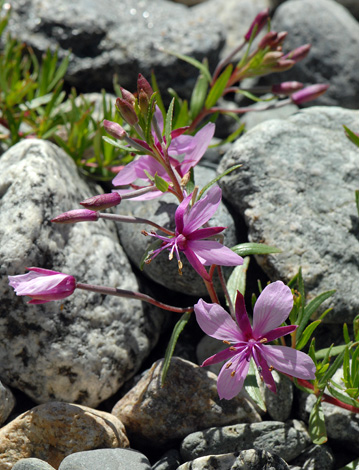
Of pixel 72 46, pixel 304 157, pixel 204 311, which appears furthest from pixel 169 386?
pixel 72 46

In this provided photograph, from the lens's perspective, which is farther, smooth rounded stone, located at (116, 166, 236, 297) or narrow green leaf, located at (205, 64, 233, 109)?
narrow green leaf, located at (205, 64, 233, 109)

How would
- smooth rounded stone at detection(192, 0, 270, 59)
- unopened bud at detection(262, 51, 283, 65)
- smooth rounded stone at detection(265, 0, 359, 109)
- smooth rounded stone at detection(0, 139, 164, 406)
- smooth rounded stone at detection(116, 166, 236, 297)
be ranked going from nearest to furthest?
smooth rounded stone at detection(0, 139, 164, 406)
smooth rounded stone at detection(116, 166, 236, 297)
unopened bud at detection(262, 51, 283, 65)
smooth rounded stone at detection(265, 0, 359, 109)
smooth rounded stone at detection(192, 0, 270, 59)

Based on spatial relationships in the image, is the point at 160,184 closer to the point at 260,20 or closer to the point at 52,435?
the point at 52,435

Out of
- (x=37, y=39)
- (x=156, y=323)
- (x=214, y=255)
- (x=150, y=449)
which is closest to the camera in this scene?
(x=214, y=255)

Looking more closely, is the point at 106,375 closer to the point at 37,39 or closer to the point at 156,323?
the point at 156,323

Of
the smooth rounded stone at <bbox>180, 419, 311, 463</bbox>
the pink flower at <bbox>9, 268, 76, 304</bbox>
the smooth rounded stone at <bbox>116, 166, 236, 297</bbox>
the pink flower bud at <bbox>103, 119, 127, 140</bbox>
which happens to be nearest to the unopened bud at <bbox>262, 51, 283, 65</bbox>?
the smooth rounded stone at <bbox>116, 166, 236, 297</bbox>

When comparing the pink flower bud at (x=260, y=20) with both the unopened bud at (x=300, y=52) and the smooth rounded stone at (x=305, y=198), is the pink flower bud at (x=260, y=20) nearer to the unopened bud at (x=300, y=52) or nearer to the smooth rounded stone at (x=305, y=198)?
the unopened bud at (x=300, y=52)

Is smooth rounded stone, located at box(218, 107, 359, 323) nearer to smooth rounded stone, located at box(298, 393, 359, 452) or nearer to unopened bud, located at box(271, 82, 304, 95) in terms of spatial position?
unopened bud, located at box(271, 82, 304, 95)
